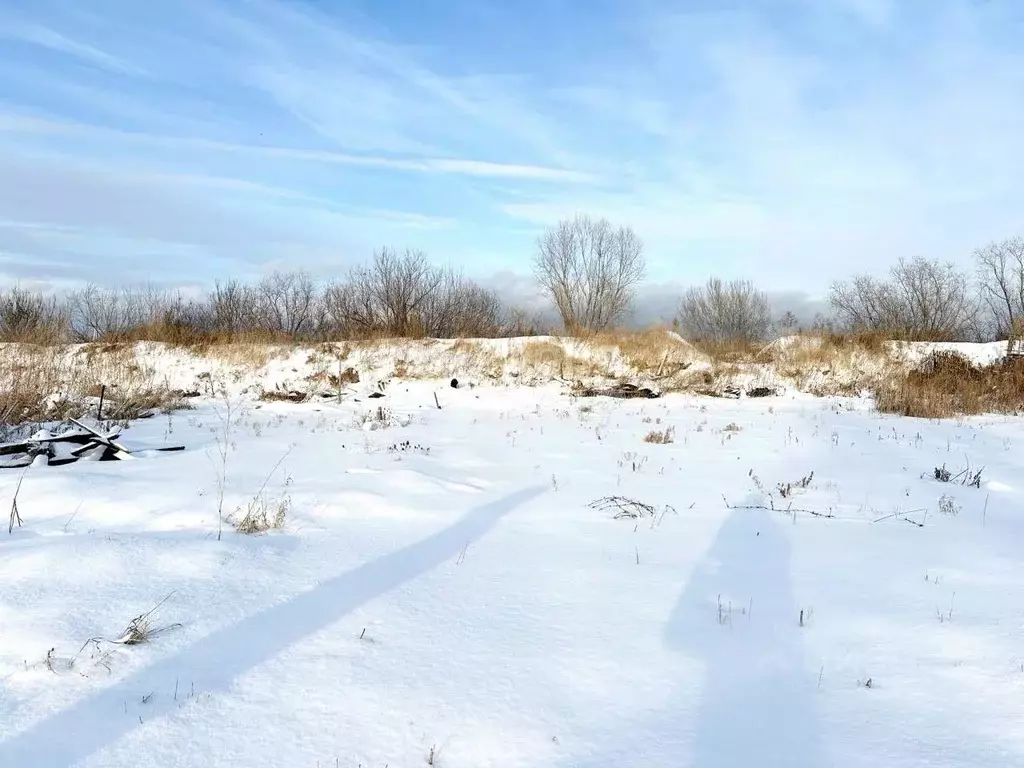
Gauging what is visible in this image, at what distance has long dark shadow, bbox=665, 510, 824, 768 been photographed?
1985 millimetres

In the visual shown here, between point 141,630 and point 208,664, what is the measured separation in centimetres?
36

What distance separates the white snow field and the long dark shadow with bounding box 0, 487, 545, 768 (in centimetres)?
1

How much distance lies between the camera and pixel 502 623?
2844mm

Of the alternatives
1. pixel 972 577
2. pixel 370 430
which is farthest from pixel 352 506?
pixel 370 430

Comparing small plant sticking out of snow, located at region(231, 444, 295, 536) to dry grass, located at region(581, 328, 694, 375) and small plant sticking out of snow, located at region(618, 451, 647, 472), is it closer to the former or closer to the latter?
small plant sticking out of snow, located at region(618, 451, 647, 472)

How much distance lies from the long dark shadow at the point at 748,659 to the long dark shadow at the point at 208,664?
1589 mm

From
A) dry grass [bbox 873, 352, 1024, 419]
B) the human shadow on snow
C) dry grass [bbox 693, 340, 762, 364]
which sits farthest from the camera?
dry grass [bbox 693, 340, 762, 364]

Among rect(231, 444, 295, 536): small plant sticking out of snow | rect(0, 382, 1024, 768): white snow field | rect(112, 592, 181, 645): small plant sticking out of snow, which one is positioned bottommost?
rect(0, 382, 1024, 768): white snow field

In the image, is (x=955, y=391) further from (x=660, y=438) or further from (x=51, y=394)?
(x=51, y=394)

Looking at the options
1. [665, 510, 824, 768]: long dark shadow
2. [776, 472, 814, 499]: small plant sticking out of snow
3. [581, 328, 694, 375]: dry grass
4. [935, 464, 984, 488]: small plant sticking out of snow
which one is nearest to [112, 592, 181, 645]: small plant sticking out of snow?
[665, 510, 824, 768]: long dark shadow

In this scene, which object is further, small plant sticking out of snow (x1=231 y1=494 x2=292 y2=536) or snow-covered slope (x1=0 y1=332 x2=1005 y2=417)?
snow-covered slope (x1=0 y1=332 x2=1005 y2=417)

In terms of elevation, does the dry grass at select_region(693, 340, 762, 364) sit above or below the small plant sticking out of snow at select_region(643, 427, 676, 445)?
above

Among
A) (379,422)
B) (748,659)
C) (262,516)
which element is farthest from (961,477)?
(379,422)

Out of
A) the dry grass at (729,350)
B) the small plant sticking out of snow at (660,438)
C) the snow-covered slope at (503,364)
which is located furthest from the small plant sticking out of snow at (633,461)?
the dry grass at (729,350)
